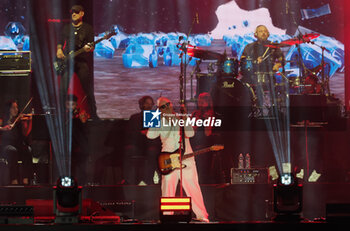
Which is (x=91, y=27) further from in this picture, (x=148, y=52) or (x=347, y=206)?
(x=347, y=206)

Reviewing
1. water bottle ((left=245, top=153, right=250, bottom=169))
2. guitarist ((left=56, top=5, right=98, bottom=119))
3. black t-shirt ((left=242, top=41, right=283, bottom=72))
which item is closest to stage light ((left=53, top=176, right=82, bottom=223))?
guitarist ((left=56, top=5, right=98, bottom=119))

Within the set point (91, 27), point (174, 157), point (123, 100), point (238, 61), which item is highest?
point (91, 27)

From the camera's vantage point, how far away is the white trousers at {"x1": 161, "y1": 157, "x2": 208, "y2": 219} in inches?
245

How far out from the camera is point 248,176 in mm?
6234

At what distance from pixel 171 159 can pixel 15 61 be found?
228 cm

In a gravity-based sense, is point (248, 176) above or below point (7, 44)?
below

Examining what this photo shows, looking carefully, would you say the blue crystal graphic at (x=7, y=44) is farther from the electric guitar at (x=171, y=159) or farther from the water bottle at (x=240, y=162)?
the water bottle at (x=240, y=162)

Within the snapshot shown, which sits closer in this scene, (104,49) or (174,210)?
(174,210)

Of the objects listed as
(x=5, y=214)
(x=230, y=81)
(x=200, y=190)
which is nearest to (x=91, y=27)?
(x=230, y=81)

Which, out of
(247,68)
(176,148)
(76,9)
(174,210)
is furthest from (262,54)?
(174,210)

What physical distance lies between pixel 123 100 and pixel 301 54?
2.31 meters

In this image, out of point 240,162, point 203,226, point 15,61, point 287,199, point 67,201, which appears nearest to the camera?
point 203,226

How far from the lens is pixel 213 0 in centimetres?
632

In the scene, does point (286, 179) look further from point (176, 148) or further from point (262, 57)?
point (262, 57)
